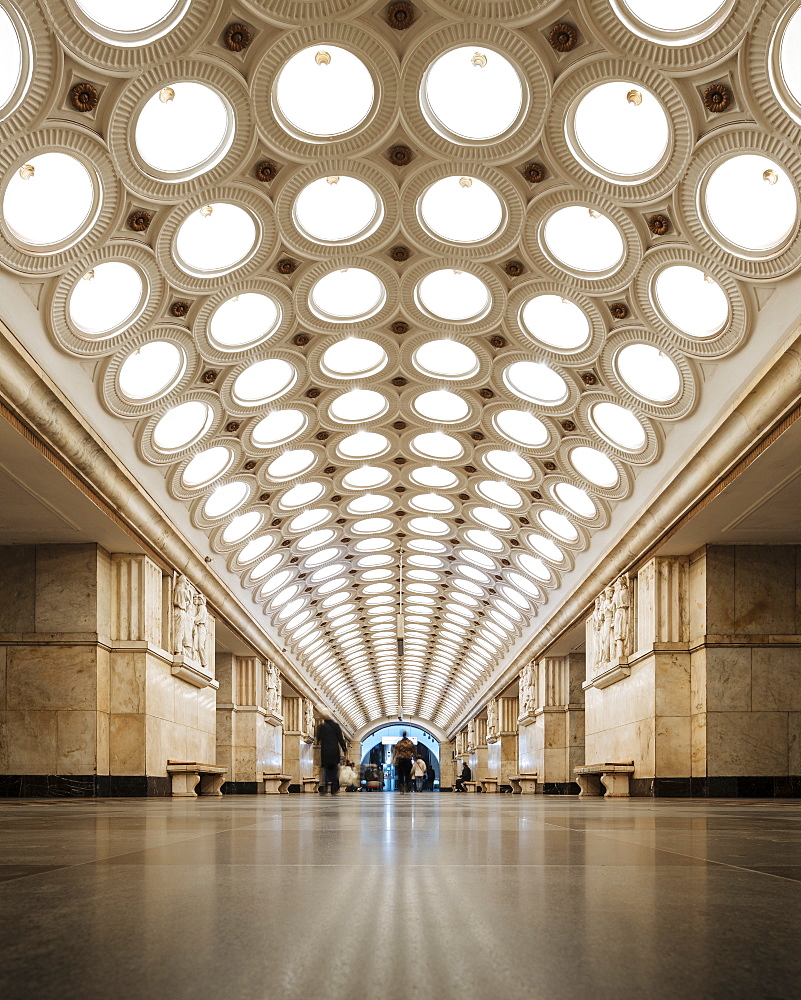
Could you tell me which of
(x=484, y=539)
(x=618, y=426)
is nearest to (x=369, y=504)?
(x=484, y=539)

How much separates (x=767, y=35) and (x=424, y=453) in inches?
587

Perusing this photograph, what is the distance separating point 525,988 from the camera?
1.10 m

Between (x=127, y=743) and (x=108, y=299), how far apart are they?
342 inches

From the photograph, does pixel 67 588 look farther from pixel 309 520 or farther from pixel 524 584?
pixel 524 584

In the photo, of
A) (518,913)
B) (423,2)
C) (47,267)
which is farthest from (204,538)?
(518,913)

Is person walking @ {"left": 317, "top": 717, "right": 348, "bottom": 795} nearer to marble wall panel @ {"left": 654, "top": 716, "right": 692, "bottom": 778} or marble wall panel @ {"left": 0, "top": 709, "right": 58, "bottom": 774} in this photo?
marble wall panel @ {"left": 0, "top": 709, "right": 58, "bottom": 774}

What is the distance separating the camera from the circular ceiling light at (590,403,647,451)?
17.7 metres

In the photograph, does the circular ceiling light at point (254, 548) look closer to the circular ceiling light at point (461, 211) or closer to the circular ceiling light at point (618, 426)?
the circular ceiling light at point (618, 426)

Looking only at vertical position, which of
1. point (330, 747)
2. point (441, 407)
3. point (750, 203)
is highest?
point (750, 203)

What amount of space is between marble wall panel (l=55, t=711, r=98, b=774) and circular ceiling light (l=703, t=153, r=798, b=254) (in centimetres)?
1347

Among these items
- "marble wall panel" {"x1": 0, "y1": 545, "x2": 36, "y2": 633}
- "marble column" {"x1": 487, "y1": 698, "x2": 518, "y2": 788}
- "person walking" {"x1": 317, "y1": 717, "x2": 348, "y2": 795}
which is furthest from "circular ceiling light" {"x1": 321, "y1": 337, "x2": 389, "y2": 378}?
"marble column" {"x1": 487, "y1": 698, "x2": 518, "y2": 788}

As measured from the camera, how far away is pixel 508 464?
74.2 feet

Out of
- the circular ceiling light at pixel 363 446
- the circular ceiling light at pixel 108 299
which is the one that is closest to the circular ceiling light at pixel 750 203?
the circular ceiling light at pixel 108 299

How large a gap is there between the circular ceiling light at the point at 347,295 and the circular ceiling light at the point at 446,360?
1840 mm
